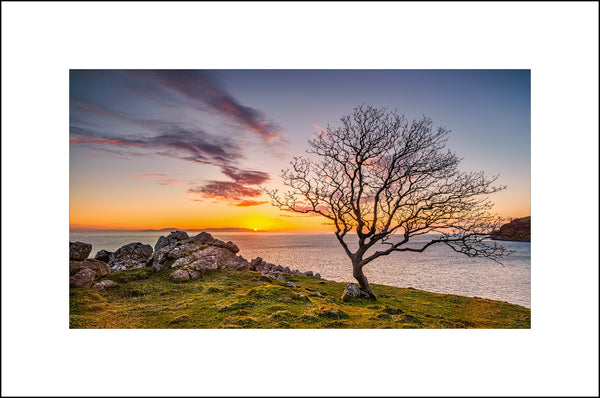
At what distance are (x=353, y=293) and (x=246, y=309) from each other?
2.99m

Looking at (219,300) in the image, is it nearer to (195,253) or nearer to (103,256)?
(195,253)

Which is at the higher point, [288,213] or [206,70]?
[206,70]

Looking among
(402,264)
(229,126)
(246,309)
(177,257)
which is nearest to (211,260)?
(177,257)

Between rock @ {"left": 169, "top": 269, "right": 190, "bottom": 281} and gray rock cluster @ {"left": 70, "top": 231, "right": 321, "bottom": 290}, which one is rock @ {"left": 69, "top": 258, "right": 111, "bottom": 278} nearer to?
gray rock cluster @ {"left": 70, "top": 231, "right": 321, "bottom": 290}

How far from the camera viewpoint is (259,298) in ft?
20.6

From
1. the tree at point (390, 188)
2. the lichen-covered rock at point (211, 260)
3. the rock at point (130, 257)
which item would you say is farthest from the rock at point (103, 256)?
the tree at point (390, 188)

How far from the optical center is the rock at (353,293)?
23.5ft

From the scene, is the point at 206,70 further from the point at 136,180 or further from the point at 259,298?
the point at 259,298

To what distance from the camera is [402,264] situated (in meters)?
10.8

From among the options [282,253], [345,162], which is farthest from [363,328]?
[282,253]

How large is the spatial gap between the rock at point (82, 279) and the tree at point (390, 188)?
4944 mm

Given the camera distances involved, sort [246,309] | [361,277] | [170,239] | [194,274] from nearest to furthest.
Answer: [246,309] → [361,277] → [194,274] → [170,239]

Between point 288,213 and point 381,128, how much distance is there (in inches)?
136

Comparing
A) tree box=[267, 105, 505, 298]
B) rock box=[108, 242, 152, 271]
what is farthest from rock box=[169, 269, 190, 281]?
tree box=[267, 105, 505, 298]
